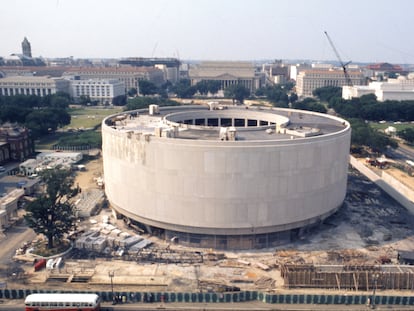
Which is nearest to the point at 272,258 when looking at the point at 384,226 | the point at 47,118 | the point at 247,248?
the point at 247,248

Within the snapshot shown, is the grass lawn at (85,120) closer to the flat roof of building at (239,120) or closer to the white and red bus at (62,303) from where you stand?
the flat roof of building at (239,120)

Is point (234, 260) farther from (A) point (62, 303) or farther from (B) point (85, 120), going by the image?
(B) point (85, 120)

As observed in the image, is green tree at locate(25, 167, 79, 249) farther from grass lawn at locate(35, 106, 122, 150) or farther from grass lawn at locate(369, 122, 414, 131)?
grass lawn at locate(369, 122, 414, 131)

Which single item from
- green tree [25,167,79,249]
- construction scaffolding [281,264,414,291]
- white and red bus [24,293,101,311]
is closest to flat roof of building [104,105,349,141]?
green tree [25,167,79,249]

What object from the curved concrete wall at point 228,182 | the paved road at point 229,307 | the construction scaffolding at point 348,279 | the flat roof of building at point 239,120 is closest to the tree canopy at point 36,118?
the flat roof of building at point 239,120

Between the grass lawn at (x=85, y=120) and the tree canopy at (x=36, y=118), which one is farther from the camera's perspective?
the grass lawn at (x=85, y=120)

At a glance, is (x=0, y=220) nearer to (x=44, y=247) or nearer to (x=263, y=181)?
(x=44, y=247)

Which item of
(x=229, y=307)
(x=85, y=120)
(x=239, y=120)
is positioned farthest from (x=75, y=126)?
(x=229, y=307)
